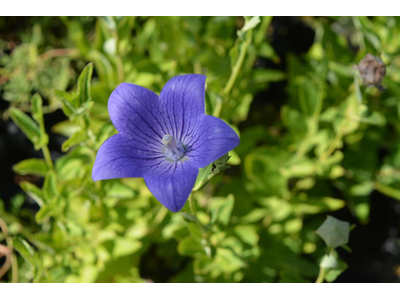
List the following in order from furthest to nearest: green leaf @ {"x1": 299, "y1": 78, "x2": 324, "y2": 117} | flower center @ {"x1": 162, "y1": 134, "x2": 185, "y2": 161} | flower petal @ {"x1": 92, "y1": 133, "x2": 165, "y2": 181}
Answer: green leaf @ {"x1": 299, "y1": 78, "x2": 324, "y2": 117}, flower center @ {"x1": 162, "y1": 134, "x2": 185, "y2": 161}, flower petal @ {"x1": 92, "y1": 133, "x2": 165, "y2": 181}

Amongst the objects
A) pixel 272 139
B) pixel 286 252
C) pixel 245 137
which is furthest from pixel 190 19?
pixel 286 252

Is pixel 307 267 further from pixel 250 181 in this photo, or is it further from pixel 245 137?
pixel 245 137

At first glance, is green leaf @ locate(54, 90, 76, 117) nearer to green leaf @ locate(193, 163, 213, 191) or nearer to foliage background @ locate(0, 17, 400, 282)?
foliage background @ locate(0, 17, 400, 282)

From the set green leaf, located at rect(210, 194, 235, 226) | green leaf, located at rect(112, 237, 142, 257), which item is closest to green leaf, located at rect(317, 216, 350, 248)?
green leaf, located at rect(210, 194, 235, 226)

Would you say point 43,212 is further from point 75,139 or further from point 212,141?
point 212,141

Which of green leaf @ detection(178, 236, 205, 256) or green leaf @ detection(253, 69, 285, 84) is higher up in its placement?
green leaf @ detection(253, 69, 285, 84)
